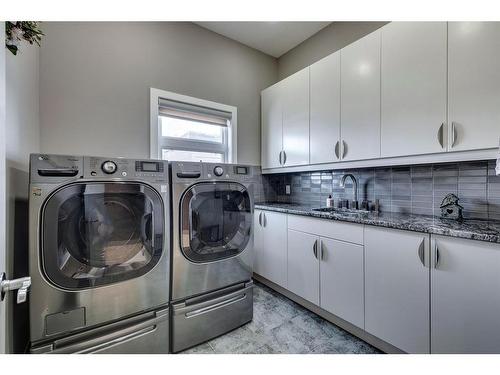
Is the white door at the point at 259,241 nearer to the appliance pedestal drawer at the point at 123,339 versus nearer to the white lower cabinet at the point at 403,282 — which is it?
the white lower cabinet at the point at 403,282

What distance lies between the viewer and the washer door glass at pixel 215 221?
154 cm

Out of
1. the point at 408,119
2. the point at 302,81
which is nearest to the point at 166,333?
the point at 408,119

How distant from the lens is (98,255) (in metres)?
1.27

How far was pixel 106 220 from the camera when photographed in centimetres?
130

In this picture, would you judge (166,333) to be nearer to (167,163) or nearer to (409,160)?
(167,163)

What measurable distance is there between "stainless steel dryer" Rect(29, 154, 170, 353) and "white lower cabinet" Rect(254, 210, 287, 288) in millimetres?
1187

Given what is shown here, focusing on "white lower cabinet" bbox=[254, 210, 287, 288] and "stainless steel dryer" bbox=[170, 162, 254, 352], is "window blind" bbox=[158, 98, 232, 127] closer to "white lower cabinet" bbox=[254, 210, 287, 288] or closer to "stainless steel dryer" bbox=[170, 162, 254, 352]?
"stainless steel dryer" bbox=[170, 162, 254, 352]

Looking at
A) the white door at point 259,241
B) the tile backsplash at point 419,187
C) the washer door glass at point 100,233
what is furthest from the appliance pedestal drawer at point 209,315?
the tile backsplash at point 419,187

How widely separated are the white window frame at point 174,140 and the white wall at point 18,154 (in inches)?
34.1

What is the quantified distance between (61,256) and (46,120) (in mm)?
1220

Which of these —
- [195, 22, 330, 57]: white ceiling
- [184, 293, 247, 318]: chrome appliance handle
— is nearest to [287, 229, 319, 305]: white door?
[184, 293, 247, 318]: chrome appliance handle

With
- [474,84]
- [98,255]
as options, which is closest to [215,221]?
[98,255]

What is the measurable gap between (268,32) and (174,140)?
1.73 m

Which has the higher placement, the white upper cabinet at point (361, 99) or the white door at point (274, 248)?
the white upper cabinet at point (361, 99)
